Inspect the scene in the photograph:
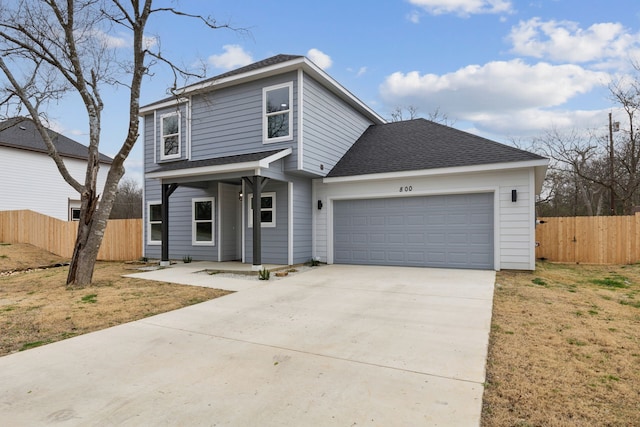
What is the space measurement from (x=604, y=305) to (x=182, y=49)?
1051 cm

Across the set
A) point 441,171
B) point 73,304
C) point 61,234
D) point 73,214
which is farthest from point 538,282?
point 73,214

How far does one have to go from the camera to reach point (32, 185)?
19.2m

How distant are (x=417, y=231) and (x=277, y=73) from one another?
582 cm

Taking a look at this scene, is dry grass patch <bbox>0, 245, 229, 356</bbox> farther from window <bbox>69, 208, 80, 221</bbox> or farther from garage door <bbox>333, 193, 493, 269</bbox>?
window <bbox>69, 208, 80, 221</bbox>

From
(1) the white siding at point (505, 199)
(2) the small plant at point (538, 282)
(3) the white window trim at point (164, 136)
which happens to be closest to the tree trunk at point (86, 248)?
(3) the white window trim at point (164, 136)

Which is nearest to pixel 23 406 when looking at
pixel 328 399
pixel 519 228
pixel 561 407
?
pixel 328 399

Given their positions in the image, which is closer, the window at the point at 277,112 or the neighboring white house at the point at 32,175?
the window at the point at 277,112

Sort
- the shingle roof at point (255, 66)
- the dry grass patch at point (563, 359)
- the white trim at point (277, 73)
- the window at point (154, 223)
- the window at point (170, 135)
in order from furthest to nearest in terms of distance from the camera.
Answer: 1. the window at point (154, 223)
2. the window at point (170, 135)
3. the shingle roof at point (255, 66)
4. the white trim at point (277, 73)
5. the dry grass patch at point (563, 359)

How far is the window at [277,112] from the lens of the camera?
9906 millimetres

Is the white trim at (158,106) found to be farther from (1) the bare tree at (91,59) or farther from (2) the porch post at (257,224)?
(2) the porch post at (257,224)

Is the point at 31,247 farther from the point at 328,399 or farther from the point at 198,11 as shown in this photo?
the point at 328,399

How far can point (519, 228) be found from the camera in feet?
28.9

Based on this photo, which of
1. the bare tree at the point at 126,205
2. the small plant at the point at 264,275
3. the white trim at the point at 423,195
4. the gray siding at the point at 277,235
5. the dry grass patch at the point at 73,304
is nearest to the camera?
the dry grass patch at the point at 73,304

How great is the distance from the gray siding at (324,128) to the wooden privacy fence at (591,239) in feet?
23.9
